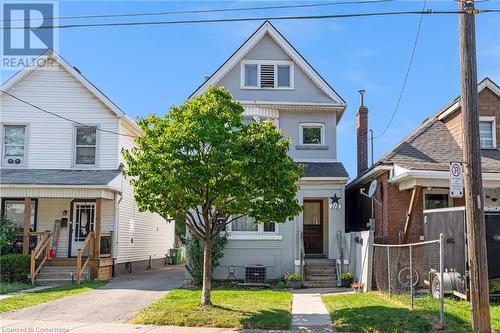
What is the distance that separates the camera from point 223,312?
36.6 feet

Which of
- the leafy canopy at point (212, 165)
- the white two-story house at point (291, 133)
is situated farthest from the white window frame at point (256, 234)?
the leafy canopy at point (212, 165)

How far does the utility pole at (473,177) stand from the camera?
8789 millimetres

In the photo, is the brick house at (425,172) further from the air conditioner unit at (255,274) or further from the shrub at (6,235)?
the shrub at (6,235)

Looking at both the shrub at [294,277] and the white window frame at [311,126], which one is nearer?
the shrub at [294,277]

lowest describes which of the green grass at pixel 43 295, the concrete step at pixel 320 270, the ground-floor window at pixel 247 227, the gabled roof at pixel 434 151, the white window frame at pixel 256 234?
the green grass at pixel 43 295

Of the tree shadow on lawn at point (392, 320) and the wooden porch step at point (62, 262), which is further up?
the wooden porch step at point (62, 262)

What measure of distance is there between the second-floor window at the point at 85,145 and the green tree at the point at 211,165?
9451mm

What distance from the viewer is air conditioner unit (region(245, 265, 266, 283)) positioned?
1712 centimetres

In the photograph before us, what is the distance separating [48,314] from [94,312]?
999mm

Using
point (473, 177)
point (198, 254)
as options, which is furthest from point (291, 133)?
point (473, 177)

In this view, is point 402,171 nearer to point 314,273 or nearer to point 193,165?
point 314,273

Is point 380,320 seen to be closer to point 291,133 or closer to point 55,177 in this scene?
point 291,133

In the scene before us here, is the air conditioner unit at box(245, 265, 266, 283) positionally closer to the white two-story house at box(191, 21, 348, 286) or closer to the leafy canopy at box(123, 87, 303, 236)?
the white two-story house at box(191, 21, 348, 286)

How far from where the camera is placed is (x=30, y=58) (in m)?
20.4
